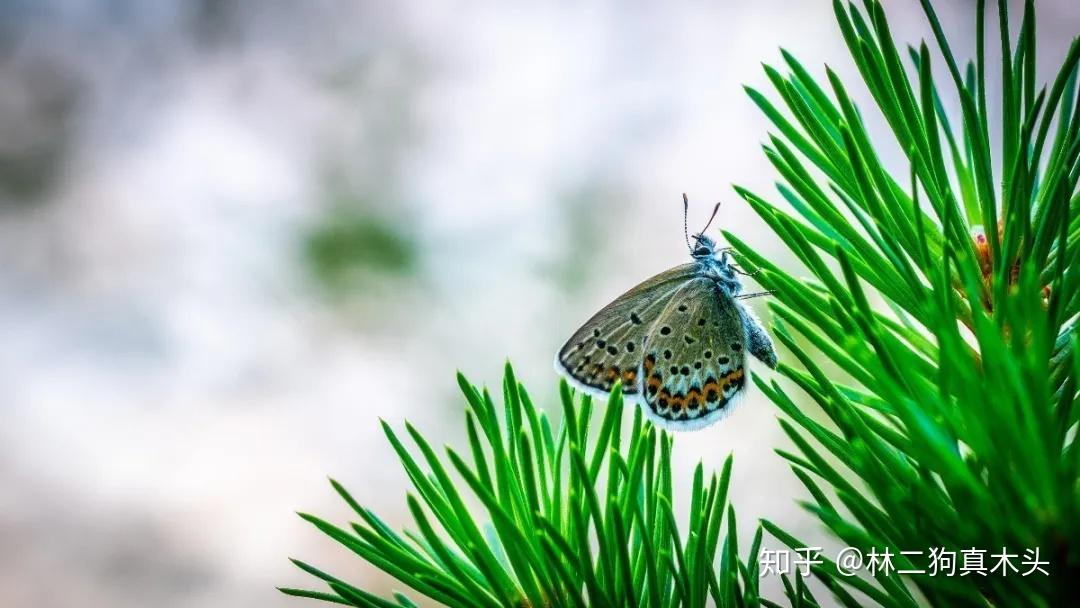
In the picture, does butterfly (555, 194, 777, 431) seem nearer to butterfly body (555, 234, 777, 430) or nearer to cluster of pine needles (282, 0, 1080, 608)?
butterfly body (555, 234, 777, 430)

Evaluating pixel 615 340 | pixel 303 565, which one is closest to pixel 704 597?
pixel 303 565

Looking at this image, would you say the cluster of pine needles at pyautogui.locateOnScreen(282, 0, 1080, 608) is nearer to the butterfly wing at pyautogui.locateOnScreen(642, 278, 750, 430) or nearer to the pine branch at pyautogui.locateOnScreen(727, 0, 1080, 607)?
the pine branch at pyautogui.locateOnScreen(727, 0, 1080, 607)

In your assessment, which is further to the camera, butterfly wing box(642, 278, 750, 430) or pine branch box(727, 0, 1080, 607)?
butterfly wing box(642, 278, 750, 430)

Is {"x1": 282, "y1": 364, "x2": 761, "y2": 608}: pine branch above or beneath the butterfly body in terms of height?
beneath

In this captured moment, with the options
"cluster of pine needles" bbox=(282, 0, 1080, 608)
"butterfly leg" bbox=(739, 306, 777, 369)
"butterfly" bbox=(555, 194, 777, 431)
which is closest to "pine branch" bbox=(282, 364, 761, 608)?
"cluster of pine needles" bbox=(282, 0, 1080, 608)

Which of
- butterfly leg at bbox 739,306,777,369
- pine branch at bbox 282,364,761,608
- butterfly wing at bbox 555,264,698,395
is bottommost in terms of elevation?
pine branch at bbox 282,364,761,608

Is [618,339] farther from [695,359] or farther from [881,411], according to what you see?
[881,411]

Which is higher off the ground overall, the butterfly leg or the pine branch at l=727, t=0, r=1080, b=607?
the butterfly leg

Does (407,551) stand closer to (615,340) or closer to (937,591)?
(937,591)

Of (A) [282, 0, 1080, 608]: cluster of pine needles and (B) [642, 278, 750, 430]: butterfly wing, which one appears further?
(B) [642, 278, 750, 430]: butterfly wing
